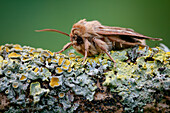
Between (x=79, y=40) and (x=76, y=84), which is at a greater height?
(x=79, y=40)

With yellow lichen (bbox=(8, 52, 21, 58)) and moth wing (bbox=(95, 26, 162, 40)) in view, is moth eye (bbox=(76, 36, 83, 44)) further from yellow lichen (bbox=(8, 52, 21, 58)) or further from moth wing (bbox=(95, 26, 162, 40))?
yellow lichen (bbox=(8, 52, 21, 58))

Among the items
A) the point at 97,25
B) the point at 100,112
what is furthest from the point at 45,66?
the point at 97,25

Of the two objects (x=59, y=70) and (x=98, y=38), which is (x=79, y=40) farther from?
(x=59, y=70)

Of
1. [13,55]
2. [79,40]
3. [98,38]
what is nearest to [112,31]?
[98,38]

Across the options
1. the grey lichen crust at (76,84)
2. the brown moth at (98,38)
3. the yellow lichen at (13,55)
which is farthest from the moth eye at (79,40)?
the yellow lichen at (13,55)

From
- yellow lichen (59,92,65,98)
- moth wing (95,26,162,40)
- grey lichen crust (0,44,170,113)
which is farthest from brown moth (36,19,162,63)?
yellow lichen (59,92,65,98)

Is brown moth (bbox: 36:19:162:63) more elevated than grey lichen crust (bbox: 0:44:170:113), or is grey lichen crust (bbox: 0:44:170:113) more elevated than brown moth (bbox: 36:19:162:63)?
brown moth (bbox: 36:19:162:63)
